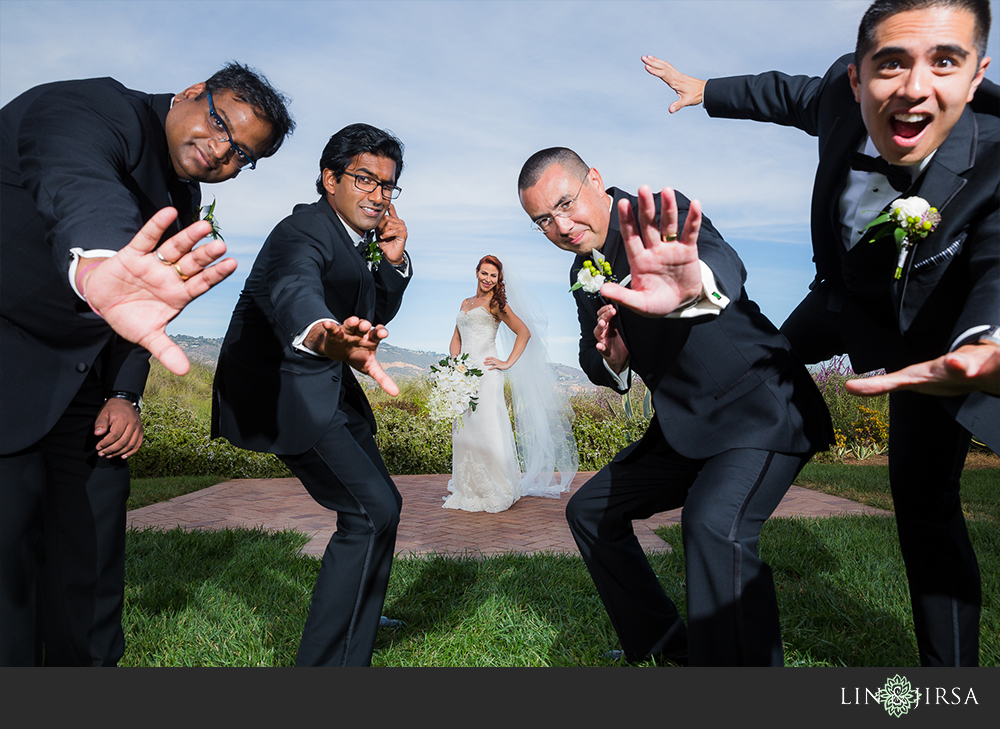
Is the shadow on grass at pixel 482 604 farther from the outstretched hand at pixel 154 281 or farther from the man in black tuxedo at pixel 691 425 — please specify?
the outstretched hand at pixel 154 281

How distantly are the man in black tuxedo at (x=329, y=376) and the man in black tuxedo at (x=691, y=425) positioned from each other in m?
0.83

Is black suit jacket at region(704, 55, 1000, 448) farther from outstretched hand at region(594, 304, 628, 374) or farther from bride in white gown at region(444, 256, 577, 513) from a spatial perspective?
bride in white gown at region(444, 256, 577, 513)

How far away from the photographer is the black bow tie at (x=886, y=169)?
7.64 feet

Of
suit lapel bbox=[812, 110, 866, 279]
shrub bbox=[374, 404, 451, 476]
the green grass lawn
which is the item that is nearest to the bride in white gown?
shrub bbox=[374, 404, 451, 476]

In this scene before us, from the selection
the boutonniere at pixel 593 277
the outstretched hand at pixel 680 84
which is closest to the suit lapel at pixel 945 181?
the boutonniere at pixel 593 277

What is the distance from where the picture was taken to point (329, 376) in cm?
300

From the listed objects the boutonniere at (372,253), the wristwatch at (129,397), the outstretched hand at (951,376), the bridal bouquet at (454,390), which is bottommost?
the bridal bouquet at (454,390)

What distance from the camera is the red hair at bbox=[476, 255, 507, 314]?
8773mm

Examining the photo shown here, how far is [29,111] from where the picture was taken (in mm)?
2254

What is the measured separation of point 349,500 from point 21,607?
124 cm

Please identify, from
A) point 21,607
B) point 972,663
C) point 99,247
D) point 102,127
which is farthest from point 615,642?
point 102,127

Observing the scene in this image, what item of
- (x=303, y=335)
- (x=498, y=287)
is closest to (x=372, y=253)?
(x=303, y=335)

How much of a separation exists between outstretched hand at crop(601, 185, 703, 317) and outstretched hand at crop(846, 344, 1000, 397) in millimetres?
649

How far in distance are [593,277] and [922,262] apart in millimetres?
1155
